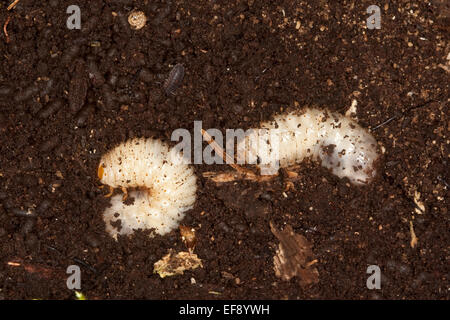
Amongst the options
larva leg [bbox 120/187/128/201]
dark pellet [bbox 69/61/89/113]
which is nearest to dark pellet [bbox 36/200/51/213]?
larva leg [bbox 120/187/128/201]

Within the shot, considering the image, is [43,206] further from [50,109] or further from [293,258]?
[293,258]

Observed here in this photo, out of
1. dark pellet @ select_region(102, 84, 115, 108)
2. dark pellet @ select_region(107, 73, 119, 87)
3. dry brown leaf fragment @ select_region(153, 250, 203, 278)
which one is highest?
dark pellet @ select_region(107, 73, 119, 87)

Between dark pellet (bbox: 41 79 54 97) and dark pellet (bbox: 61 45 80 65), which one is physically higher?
dark pellet (bbox: 61 45 80 65)

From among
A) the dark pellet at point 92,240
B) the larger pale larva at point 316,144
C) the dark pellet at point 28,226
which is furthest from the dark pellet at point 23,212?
the larger pale larva at point 316,144

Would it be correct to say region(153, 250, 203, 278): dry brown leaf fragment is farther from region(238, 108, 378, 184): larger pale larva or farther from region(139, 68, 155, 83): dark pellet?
region(139, 68, 155, 83): dark pellet

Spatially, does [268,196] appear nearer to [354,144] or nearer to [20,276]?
[354,144]

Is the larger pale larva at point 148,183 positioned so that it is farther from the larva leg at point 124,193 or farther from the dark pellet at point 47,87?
the dark pellet at point 47,87
